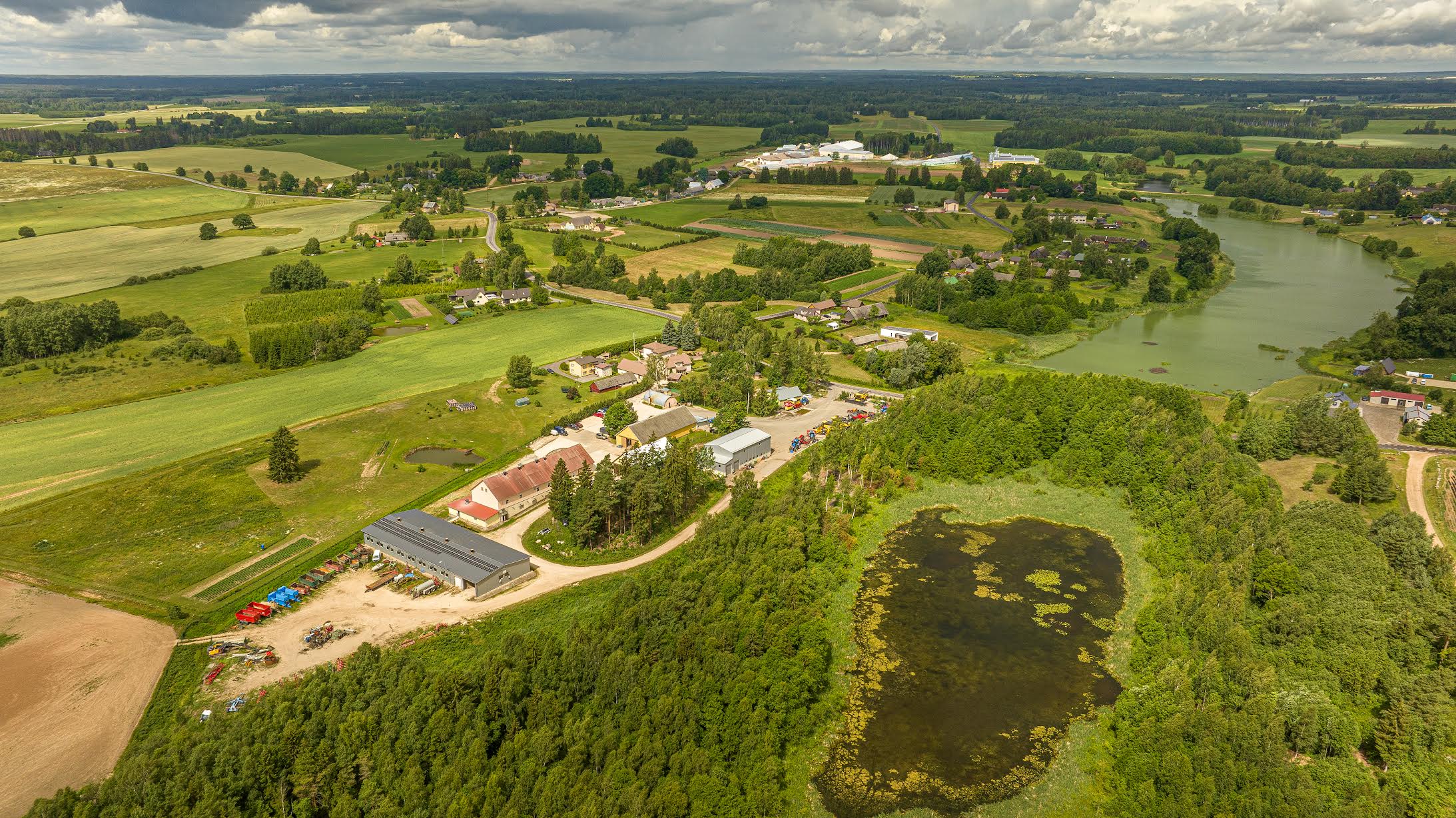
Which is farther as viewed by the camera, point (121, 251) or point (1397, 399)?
point (121, 251)

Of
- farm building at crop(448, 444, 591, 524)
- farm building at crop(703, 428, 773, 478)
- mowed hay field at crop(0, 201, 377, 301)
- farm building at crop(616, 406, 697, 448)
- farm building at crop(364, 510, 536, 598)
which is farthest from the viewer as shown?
mowed hay field at crop(0, 201, 377, 301)

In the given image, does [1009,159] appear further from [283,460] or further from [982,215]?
[283,460]

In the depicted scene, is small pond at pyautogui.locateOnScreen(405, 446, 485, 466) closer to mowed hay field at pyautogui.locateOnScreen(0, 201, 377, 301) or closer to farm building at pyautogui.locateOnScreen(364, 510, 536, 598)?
farm building at pyautogui.locateOnScreen(364, 510, 536, 598)

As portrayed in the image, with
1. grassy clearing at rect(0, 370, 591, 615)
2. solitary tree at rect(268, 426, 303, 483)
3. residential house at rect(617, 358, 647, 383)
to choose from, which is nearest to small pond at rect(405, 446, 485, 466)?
grassy clearing at rect(0, 370, 591, 615)

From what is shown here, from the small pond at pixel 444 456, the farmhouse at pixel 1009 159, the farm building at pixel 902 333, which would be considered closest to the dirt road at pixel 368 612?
the small pond at pixel 444 456

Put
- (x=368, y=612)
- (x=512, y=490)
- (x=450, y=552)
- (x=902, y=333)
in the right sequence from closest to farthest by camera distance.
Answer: (x=368, y=612)
(x=450, y=552)
(x=512, y=490)
(x=902, y=333)

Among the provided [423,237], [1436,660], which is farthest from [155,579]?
[423,237]

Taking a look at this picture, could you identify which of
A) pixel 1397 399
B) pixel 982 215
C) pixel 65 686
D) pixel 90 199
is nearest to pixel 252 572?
pixel 65 686

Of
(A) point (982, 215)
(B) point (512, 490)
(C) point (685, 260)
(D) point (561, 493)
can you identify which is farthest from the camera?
(A) point (982, 215)
